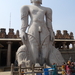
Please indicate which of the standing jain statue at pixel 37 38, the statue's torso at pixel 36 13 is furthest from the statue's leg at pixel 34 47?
the statue's torso at pixel 36 13

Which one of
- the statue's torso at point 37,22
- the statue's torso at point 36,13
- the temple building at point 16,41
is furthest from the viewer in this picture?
the temple building at point 16,41

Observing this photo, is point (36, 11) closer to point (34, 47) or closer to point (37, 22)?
point (37, 22)

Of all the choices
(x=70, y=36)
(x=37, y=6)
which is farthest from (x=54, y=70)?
(x=70, y=36)

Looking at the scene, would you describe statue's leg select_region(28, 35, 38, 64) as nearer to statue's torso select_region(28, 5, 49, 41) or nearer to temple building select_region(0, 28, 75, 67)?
statue's torso select_region(28, 5, 49, 41)

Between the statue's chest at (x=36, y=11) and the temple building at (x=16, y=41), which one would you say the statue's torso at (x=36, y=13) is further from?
the temple building at (x=16, y=41)

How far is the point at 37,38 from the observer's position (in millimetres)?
7766

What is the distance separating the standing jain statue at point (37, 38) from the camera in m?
7.49

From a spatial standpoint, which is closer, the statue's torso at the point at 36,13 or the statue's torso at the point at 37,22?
the statue's torso at the point at 37,22

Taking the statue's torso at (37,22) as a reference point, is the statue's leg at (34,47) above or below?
below

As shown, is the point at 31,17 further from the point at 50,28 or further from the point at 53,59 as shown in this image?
the point at 53,59

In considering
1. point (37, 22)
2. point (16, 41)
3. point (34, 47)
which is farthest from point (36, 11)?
point (16, 41)

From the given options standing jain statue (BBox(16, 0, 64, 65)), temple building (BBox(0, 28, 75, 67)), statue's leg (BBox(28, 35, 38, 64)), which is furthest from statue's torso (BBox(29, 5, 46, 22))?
temple building (BBox(0, 28, 75, 67))

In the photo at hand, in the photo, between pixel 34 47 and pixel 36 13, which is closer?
pixel 34 47

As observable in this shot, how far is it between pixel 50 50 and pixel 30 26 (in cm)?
212
